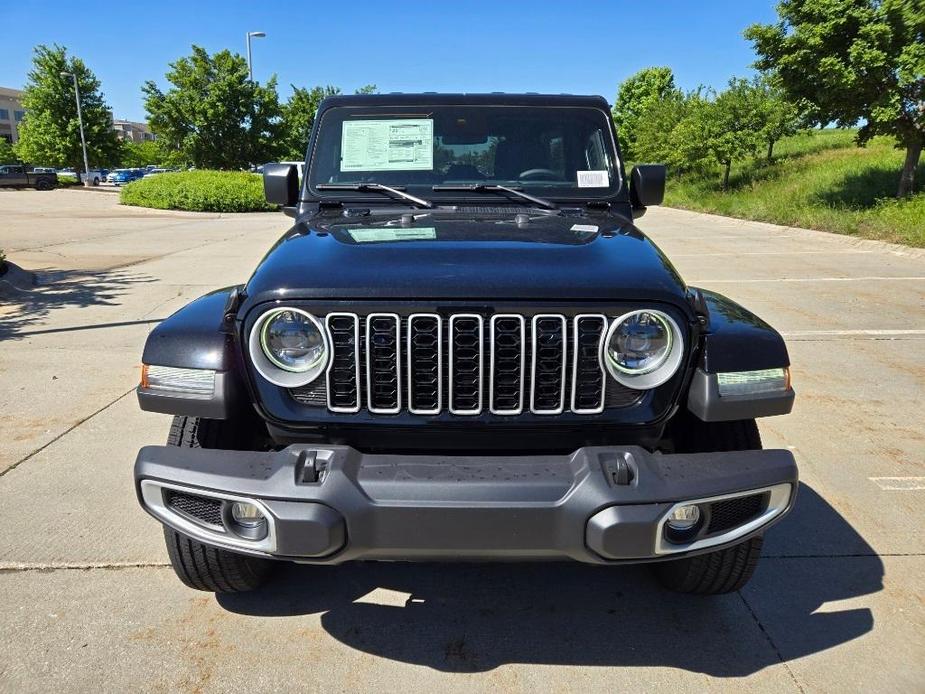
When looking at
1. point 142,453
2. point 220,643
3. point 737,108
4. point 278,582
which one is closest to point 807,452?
point 278,582

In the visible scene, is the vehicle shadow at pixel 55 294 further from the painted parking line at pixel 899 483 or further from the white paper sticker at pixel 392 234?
the painted parking line at pixel 899 483

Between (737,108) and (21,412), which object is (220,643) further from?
(737,108)

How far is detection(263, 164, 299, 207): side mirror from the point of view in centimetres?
351

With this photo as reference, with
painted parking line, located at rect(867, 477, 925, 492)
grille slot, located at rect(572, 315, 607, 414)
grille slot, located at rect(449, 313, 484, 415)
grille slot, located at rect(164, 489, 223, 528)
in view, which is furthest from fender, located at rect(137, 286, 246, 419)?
painted parking line, located at rect(867, 477, 925, 492)

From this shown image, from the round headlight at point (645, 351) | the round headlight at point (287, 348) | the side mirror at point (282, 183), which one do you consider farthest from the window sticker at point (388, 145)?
the round headlight at point (645, 351)

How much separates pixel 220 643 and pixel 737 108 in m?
27.5

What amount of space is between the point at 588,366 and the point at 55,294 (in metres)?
8.51

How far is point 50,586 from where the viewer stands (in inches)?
109

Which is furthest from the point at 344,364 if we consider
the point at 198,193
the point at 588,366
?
the point at 198,193

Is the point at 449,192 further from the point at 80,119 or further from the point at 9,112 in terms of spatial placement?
the point at 9,112

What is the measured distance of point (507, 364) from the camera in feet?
6.93

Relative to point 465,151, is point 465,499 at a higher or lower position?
lower

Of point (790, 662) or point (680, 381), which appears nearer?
point (680, 381)

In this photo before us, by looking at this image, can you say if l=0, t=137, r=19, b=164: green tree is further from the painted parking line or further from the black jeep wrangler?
the painted parking line
